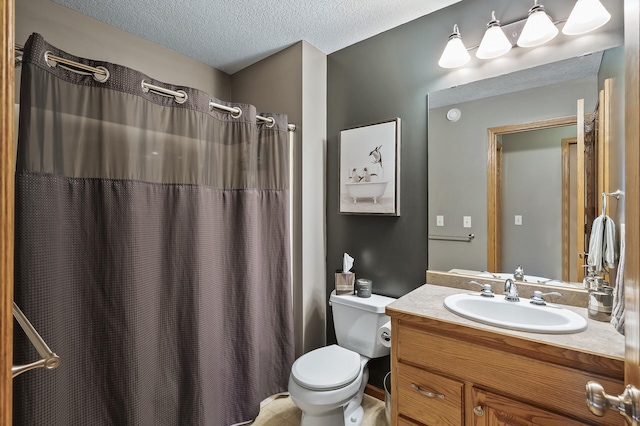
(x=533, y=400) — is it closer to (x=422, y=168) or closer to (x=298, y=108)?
(x=422, y=168)

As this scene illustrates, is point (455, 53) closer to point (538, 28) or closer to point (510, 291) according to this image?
point (538, 28)

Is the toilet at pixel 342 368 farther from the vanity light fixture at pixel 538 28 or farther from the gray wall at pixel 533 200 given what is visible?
the vanity light fixture at pixel 538 28

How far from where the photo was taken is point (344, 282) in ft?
6.64

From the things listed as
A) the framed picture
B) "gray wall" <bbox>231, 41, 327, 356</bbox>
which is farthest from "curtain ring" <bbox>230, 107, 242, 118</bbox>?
the framed picture

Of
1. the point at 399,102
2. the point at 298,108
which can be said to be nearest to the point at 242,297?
the point at 298,108

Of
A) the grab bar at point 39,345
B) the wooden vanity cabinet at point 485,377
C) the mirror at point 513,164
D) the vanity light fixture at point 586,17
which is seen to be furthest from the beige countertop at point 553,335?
the vanity light fixture at point 586,17

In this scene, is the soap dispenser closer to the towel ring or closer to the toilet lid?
the towel ring

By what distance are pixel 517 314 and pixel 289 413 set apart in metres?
1.47

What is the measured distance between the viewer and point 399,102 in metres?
1.96

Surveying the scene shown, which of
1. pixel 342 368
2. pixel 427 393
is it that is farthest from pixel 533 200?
pixel 342 368

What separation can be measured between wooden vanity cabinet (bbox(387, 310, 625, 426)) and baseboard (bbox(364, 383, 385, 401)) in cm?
73

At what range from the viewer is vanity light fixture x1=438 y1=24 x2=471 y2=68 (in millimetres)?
1656

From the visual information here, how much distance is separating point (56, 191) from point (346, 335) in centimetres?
167

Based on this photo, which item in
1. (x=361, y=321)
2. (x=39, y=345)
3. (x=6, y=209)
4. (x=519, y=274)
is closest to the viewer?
(x=6, y=209)
